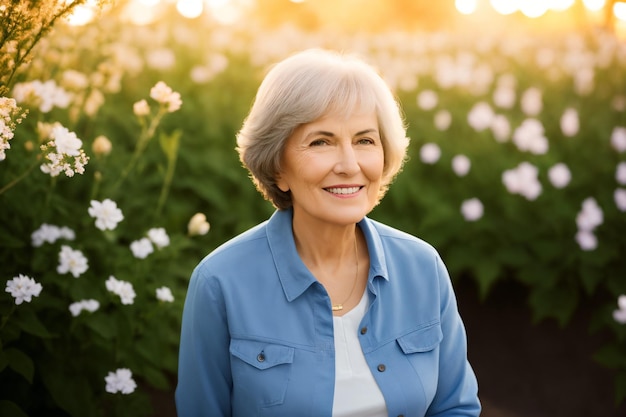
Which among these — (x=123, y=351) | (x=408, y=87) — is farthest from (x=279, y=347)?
(x=408, y=87)

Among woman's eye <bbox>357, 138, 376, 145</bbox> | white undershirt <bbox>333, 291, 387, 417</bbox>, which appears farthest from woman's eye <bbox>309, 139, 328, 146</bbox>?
white undershirt <bbox>333, 291, 387, 417</bbox>

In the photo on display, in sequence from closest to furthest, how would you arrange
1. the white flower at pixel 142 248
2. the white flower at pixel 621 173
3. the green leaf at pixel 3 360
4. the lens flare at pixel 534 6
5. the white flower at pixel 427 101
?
the green leaf at pixel 3 360
the white flower at pixel 142 248
the white flower at pixel 621 173
the white flower at pixel 427 101
the lens flare at pixel 534 6

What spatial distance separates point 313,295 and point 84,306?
92 cm

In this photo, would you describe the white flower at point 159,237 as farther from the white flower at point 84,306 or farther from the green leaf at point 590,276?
the green leaf at point 590,276

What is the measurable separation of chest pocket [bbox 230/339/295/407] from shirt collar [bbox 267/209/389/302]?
0.16 meters

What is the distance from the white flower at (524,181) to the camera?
4.00 metres

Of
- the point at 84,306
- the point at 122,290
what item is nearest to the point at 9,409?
the point at 84,306

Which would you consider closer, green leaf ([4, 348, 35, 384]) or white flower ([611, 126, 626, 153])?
green leaf ([4, 348, 35, 384])

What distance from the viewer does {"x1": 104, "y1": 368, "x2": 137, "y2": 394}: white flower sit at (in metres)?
2.36

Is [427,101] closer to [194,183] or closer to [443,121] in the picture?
[443,121]

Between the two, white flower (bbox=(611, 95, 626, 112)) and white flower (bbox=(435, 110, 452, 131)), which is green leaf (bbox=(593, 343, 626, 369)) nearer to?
white flower (bbox=(435, 110, 452, 131))

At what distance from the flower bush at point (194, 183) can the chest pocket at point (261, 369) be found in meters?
0.68

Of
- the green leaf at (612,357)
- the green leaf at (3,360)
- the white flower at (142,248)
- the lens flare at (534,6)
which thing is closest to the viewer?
the green leaf at (3,360)

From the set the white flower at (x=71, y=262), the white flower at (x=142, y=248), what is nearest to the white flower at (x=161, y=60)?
the white flower at (x=142, y=248)
